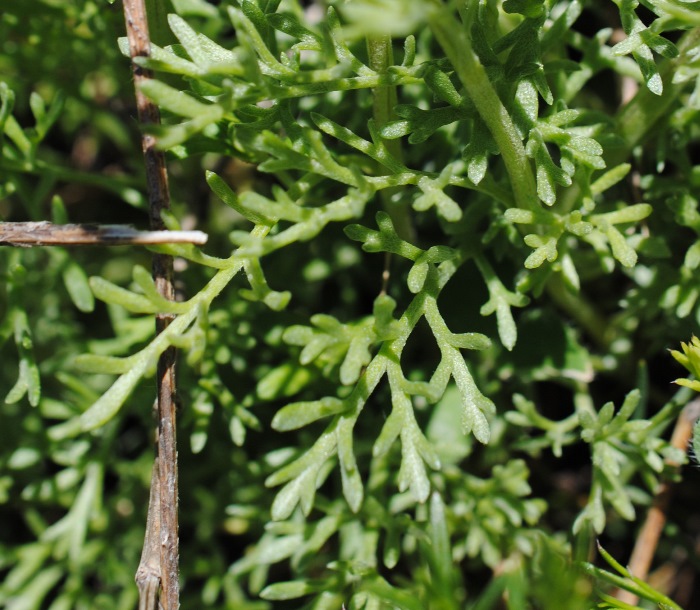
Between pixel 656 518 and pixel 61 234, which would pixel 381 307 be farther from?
pixel 656 518

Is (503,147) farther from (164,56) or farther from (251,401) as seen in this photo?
(251,401)

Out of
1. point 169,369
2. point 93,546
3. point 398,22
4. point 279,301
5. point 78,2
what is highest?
point 398,22

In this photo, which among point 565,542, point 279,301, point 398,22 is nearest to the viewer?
point 398,22

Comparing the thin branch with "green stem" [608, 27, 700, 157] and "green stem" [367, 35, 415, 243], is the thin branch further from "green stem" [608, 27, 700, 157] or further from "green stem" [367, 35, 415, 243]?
"green stem" [608, 27, 700, 157]

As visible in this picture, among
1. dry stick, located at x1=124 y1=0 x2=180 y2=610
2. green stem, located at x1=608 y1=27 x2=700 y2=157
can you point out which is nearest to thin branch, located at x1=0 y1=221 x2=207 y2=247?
dry stick, located at x1=124 y1=0 x2=180 y2=610

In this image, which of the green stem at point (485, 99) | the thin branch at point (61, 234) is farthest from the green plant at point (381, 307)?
the thin branch at point (61, 234)

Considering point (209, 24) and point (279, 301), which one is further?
point (209, 24)

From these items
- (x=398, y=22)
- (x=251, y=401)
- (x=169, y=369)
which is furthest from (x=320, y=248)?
(x=398, y=22)

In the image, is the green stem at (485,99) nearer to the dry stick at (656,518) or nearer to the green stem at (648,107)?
the green stem at (648,107)
